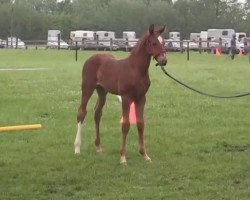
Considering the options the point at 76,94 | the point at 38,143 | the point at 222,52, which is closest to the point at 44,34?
the point at 222,52

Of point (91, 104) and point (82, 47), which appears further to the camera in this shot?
point (82, 47)

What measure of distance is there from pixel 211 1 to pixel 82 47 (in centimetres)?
5158

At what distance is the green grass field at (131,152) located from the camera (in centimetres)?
668

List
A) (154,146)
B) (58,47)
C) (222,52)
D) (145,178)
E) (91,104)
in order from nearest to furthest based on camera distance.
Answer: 1. (145,178)
2. (154,146)
3. (91,104)
4. (222,52)
5. (58,47)

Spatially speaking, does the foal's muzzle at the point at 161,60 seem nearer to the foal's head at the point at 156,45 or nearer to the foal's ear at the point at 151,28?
the foal's head at the point at 156,45

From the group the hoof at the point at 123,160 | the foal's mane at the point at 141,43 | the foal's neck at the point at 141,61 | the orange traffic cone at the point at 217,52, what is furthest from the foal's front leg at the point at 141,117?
the orange traffic cone at the point at 217,52

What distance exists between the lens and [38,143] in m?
9.58

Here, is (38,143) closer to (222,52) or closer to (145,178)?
(145,178)

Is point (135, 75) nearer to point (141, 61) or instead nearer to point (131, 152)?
point (141, 61)

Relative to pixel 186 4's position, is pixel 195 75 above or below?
below

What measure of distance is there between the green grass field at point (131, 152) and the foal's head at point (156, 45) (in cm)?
154

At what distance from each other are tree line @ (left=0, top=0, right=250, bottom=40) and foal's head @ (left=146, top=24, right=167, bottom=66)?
78961 mm

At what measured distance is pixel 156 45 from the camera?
788 centimetres

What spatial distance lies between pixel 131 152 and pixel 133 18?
8294cm
